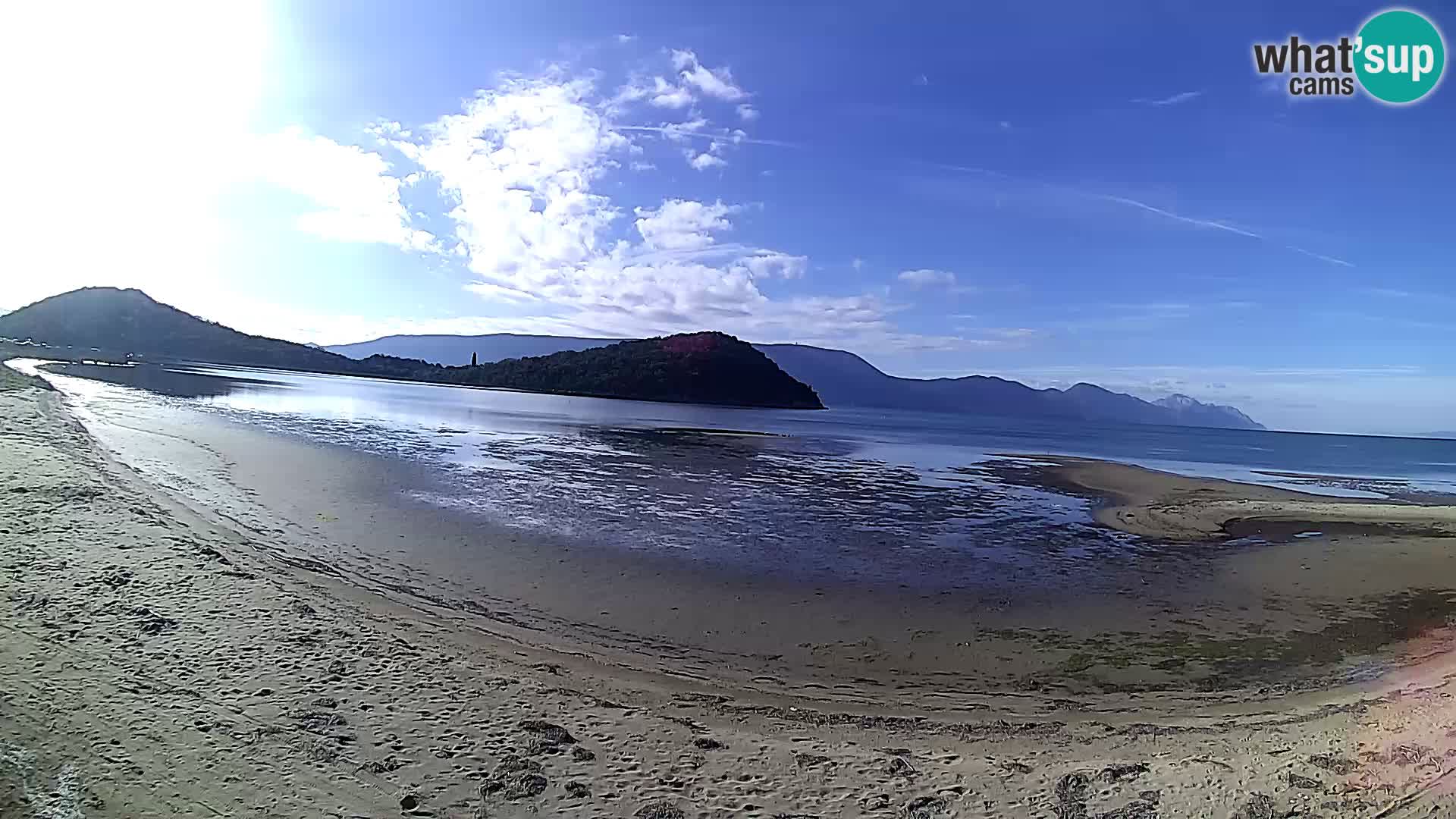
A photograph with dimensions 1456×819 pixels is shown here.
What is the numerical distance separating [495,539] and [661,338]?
139m

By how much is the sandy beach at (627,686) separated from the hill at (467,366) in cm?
11595

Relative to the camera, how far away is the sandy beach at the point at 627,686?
4.77m

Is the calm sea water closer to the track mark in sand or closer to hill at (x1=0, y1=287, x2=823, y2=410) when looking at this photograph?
the track mark in sand

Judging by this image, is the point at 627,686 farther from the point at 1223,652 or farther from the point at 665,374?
the point at 665,374

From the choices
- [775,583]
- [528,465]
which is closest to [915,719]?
[775,583]

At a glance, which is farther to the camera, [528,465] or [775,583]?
[528,465]

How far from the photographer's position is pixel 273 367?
159m

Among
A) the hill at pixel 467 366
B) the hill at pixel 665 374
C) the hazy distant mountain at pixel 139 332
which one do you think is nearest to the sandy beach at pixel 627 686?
the hill at pixel 665 374

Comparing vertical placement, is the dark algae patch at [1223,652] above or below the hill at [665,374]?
below

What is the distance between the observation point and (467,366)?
156 metres

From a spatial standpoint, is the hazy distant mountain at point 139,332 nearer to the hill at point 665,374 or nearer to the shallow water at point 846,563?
the hill at point 665,374

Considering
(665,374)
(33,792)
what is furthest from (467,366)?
(33,792)

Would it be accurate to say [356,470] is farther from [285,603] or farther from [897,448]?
[897,448]

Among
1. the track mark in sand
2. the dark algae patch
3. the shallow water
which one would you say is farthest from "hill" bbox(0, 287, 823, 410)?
the track mark in sand
